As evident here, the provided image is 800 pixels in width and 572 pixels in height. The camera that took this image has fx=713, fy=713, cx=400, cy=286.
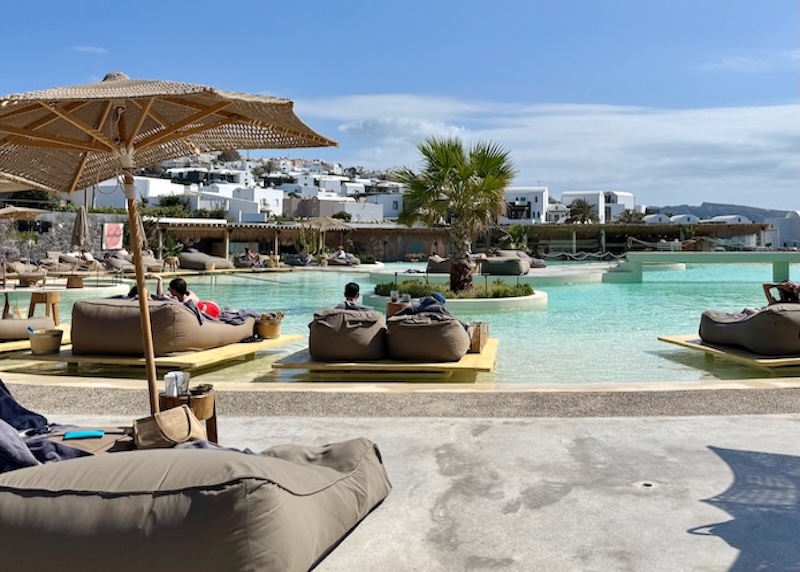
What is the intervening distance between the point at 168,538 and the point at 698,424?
3.84 m

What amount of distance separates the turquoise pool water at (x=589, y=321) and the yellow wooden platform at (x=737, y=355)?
0.64 ft

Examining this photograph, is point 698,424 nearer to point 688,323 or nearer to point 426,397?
point 426,397

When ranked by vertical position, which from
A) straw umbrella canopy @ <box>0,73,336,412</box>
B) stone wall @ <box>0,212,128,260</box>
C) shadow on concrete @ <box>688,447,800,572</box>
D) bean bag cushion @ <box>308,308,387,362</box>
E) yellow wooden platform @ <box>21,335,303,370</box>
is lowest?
yellow wooden platform @ <box>21,335,303,370</box>

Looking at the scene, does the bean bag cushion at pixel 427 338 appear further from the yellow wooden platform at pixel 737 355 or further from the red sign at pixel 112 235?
the red sign at pixel 112 235

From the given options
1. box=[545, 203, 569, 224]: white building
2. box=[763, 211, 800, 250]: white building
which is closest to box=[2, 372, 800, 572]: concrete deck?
box=[763, 211, 800, 250]: white building

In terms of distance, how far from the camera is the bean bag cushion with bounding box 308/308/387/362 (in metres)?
7.21

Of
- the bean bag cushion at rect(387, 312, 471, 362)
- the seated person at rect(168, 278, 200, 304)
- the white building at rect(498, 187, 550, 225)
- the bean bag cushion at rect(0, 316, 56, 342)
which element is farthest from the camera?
the white building at rect(498, 187, 550, 225)

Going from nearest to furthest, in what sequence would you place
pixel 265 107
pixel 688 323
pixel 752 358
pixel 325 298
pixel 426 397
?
pixel 265 107 → pixel 426 397 → pixel 752 358 → pixel 688 323 → pixel 325 298

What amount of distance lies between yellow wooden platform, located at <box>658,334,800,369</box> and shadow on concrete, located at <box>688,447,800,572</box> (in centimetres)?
345

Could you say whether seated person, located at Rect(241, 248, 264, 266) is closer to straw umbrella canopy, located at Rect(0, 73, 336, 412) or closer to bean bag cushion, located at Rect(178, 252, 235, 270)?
bean bag cushion, located at Rect(178, 252, 235, 270)

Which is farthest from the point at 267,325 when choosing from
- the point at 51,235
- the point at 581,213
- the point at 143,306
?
the point at 581,213

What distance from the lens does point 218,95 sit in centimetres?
413

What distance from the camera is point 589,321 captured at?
1280cm

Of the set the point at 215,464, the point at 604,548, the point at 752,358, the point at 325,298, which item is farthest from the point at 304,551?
the point at 325,298
